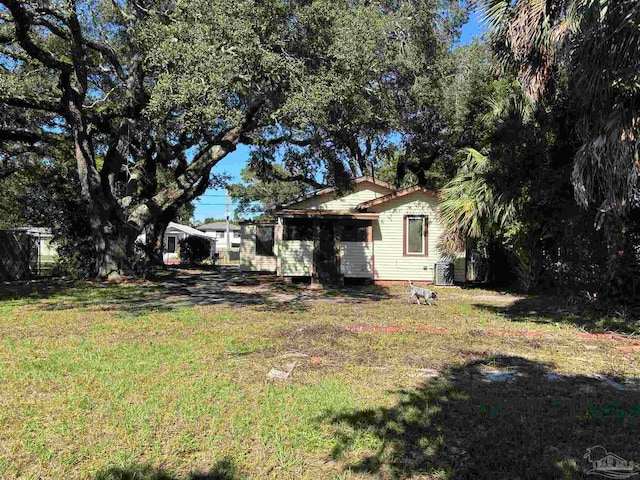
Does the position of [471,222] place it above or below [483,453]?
above

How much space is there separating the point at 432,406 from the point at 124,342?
4.51 meters

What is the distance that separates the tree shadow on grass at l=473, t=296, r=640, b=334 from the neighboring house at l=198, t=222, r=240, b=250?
39.1 m

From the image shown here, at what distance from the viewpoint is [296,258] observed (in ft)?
55.1

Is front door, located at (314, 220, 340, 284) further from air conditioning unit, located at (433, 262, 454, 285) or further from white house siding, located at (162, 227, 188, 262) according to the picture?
white house siding, located at (162, 227, 188, 262)

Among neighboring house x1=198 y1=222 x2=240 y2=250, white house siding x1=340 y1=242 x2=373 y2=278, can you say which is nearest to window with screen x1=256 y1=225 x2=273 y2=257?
white house siding x1=340 y1=242 x2=373 y2=278

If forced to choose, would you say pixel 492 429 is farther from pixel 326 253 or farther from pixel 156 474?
pixel 326 253

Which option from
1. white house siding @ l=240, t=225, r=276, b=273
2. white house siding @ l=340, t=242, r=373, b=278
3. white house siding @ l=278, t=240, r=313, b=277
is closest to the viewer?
white house siding @ l=340, t=242, r=373, b=278

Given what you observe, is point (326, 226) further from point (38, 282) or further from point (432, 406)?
point (432, 406)

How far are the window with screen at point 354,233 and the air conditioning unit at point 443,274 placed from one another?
2.86 m

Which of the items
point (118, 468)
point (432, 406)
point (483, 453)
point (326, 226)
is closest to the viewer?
point (118, 468)

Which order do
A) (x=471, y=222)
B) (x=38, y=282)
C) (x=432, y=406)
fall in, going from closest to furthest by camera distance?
1. (x=432, y=406)
2. (x=471, y=222)
3. (x=38, y=282)

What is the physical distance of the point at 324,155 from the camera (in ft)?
50.2

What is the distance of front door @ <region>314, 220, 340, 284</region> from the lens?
15766 mm

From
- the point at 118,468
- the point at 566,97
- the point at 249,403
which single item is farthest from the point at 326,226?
the point at 118,468
